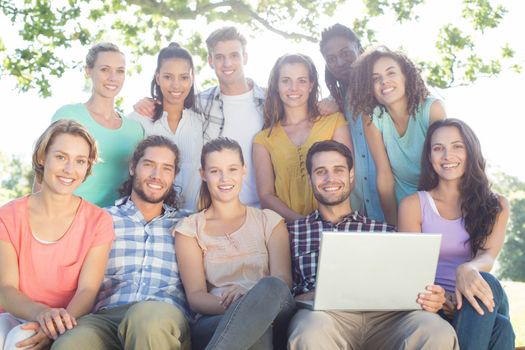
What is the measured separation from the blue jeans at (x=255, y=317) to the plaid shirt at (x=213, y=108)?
1.80 meters

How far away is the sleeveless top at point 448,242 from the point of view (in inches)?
143

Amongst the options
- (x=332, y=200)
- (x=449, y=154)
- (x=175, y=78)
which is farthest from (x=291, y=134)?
(x=449, y=154)

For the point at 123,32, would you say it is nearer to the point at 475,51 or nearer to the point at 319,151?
the point at 475,51

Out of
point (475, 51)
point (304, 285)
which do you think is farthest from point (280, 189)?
point (475, 51)

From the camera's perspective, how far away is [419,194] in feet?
12.5

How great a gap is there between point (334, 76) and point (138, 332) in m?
2.57

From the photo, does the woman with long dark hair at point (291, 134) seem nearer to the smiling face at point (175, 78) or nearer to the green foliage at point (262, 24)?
the smiling face at point (175, 78)

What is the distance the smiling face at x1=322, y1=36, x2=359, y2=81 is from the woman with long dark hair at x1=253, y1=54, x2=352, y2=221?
9.7 inches

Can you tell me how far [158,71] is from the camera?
4.64m

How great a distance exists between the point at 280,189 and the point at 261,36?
18.5 ft

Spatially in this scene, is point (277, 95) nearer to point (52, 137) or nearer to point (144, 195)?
point (144, 195)

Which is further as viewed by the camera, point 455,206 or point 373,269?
point 455,206

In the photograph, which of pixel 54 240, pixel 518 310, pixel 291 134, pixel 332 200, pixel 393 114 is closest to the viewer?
pixel 54 240

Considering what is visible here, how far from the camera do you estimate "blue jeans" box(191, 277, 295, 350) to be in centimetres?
287
